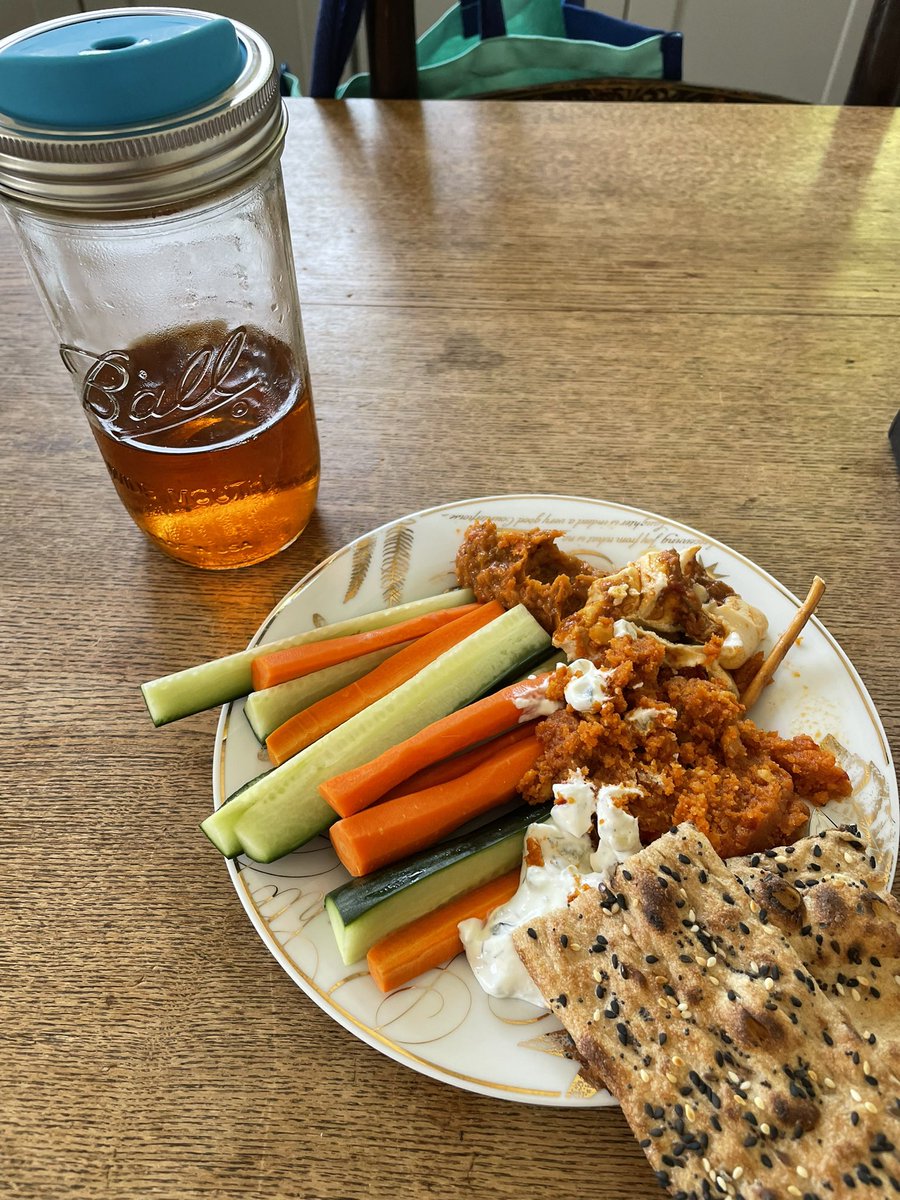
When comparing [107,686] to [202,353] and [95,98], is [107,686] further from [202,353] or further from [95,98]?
[95,98]

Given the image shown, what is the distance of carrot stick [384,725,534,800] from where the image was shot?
1.78 metres

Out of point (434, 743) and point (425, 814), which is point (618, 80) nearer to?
point (434, 743)

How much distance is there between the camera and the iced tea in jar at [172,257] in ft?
4.56

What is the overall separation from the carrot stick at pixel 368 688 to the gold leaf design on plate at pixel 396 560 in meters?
0.14

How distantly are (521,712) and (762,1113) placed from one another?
0.81 m

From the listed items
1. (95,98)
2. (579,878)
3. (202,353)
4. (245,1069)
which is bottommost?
(245,1069)

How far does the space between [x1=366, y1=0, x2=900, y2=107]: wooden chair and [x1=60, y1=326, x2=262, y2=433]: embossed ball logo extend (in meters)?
2.34

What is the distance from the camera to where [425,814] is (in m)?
1.69

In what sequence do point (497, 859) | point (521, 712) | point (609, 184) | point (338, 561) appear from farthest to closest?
point (609, 184) → point (338, 561) → point (521, 712) → point (497, 859)

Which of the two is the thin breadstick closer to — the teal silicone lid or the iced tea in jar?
the iced tea in jar

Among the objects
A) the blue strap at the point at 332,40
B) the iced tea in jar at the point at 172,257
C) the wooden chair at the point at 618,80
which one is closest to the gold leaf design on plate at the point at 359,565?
the iced tea in jar at the point at 172,257

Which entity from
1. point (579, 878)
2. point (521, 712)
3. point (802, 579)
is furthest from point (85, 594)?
point (802, 579)

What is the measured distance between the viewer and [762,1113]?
48.6 inches

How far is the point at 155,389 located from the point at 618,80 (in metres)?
2.90
